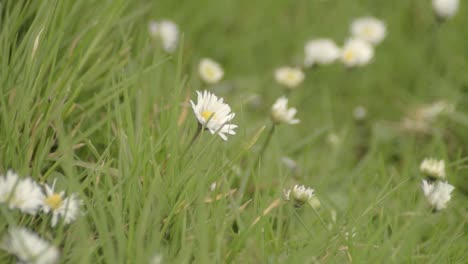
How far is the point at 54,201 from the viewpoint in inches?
54.6

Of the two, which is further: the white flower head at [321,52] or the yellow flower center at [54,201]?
the white flower head at [321,52]

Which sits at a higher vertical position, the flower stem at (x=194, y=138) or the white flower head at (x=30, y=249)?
the flower stem at (x=194, y=138)

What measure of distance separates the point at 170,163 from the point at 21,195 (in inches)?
14.0

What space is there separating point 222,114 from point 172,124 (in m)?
0.11

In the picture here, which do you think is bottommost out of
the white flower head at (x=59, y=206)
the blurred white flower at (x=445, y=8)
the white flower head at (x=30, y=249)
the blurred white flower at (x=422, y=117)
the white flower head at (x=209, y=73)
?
the white flower head at (x=30, y=249)

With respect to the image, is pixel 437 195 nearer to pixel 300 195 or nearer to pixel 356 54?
pixel 300 195

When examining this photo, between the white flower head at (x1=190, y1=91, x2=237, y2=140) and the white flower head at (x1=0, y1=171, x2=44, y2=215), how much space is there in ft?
1.33

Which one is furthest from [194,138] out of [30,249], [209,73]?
[209,73]

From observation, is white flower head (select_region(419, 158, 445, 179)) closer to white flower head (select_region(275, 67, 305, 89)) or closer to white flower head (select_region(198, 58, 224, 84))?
white flower head (select_region(198, 58, 224, 84))

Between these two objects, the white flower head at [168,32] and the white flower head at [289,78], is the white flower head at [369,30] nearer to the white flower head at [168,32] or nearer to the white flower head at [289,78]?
the white flower head at [289,78]

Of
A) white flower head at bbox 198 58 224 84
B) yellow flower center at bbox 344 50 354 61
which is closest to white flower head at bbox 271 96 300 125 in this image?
white flower head at bbox 198 58 224 84

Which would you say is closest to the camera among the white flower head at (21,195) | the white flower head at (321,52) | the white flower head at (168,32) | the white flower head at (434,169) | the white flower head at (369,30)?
the white flower head at (21,195)

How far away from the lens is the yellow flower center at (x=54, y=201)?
4.53 feet

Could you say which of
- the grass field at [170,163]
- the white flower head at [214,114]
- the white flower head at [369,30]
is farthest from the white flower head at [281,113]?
the white flower head at [369,30]
